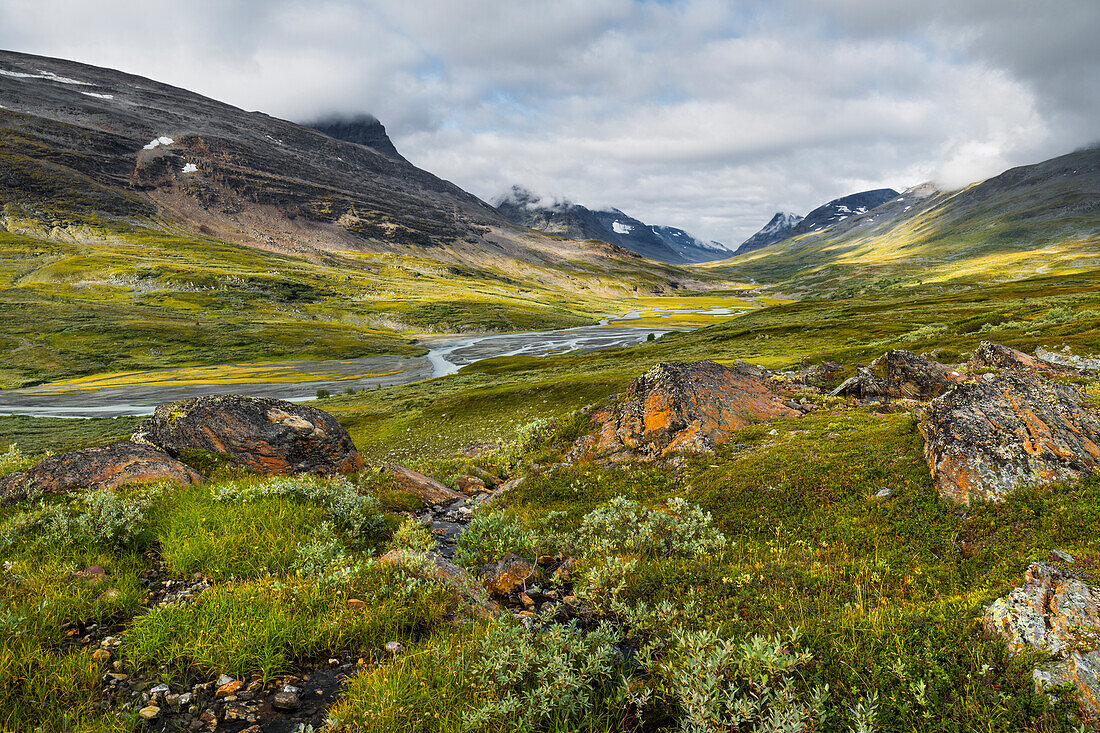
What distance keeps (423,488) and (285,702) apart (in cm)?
1033

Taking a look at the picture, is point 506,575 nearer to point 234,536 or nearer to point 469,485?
point 234,536

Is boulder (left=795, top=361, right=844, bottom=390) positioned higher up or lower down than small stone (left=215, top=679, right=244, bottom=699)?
lower down

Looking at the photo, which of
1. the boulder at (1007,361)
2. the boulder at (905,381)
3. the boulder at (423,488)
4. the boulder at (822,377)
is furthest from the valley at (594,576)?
the boulder at (822,377)

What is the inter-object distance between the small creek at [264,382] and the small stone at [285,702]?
305 feet

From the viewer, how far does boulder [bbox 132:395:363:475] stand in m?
14.8

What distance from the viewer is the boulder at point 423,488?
14609mm

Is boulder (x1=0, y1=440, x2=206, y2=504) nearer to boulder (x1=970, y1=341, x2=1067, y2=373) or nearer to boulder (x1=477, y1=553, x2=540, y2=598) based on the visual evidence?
boulder (x1=477, y1=553, x2=540, y2=598)

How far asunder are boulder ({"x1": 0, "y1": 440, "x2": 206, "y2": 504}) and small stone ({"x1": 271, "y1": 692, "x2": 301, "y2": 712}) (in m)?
8.12

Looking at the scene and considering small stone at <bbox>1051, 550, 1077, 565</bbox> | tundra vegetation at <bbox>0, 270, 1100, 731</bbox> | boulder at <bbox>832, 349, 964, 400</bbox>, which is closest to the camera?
tundra vegetation at <bbox>0, 270, 1100, 731</bbox>

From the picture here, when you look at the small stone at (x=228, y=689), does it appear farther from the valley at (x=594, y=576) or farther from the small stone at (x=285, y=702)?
the small stone at (x=285, y=702)

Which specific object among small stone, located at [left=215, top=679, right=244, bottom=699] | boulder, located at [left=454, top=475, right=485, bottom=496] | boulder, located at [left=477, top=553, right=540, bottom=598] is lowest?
boulder, located at [left=454, top=475, right=485, bottom=496]

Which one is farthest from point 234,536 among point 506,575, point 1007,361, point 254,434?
point 1007,361

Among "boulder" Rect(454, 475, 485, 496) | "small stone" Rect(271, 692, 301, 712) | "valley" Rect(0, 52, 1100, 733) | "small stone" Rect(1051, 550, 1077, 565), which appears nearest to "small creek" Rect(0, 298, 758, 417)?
"boulder" Rect(454, 475, 485, 496)

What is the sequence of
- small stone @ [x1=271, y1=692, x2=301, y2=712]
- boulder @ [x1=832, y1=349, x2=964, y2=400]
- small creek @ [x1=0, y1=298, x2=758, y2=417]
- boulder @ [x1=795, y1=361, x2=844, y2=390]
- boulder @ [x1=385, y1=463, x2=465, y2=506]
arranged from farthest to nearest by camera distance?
small creek @ [x1=0, y1=298, x2=758, y2=417]
boulder @ [x1=795, y1=361, x2=844, y2=390]
boulder @ [x1=832, y1=349, x2=964, y2=400]
boulder @ [x1=385, y1=463, x2=465, y2=506]
small stone @ [x1=271, y1=692, x2=301, y2=712]
